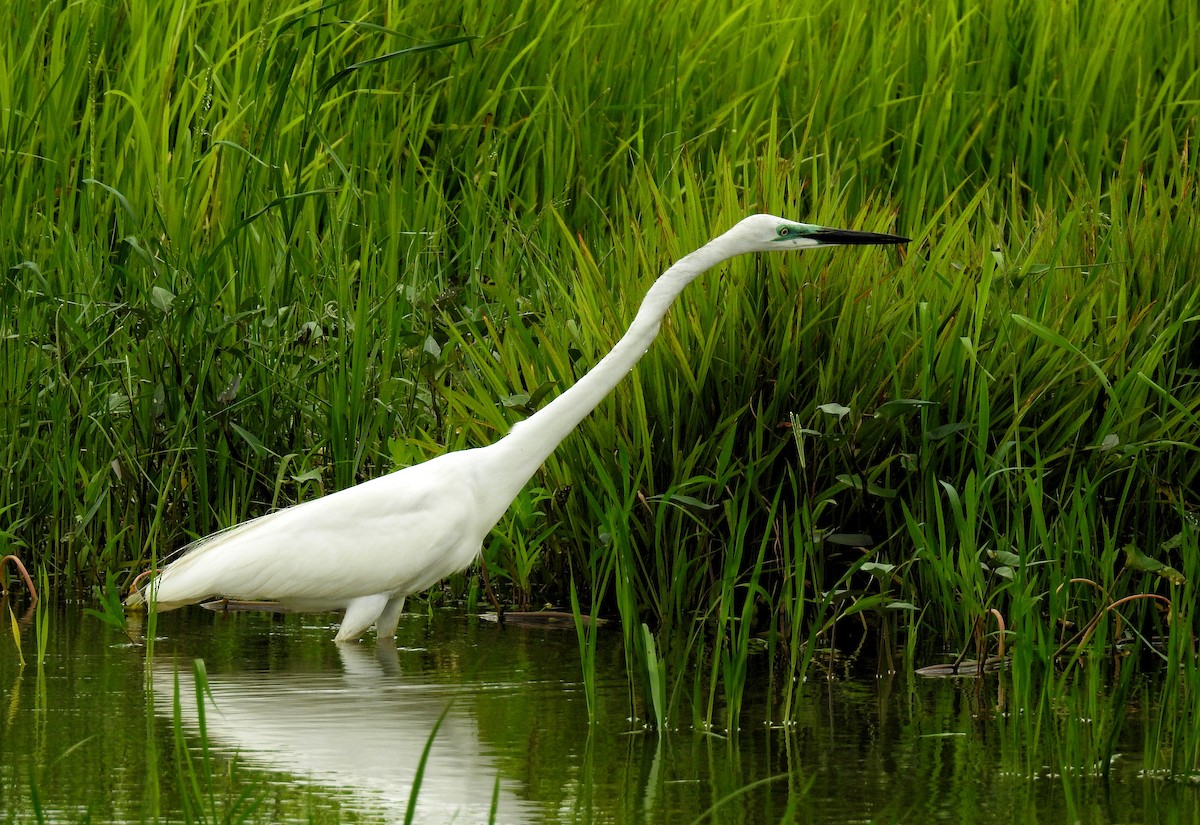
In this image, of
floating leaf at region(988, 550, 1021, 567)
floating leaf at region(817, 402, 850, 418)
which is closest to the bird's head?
floating leaf at region(817, 402, 850, 418)

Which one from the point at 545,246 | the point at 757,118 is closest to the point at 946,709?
the point at 545,246

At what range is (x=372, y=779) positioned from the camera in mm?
3338

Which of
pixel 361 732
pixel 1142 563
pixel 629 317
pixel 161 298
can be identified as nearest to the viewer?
pixel 361 732

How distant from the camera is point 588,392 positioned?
15.4 feet

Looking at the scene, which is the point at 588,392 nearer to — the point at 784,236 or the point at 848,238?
the point at 784,236

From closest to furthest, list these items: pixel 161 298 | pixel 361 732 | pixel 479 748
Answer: pixel 479 748 → pixel 361 732 → pixel 161 298

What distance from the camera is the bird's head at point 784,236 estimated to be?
4.49 meters

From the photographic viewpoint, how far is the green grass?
14.9 feet

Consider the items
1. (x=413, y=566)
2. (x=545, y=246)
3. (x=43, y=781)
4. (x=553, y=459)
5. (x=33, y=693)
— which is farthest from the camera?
(x=545, y=246)

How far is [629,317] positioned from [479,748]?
1.84 m

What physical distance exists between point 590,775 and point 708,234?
2.30 meters

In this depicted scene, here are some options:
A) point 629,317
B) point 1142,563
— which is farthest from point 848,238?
point 1142,563

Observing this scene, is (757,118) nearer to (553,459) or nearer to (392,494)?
(553,459)

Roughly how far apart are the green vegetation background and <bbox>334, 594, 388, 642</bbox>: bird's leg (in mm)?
464
